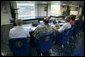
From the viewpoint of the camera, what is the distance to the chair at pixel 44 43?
2719 mm

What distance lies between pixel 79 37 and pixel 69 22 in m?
0.48

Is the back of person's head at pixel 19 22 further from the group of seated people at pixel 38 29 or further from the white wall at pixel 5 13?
the white wall at pixel 5 13

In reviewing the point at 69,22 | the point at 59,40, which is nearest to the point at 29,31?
the point at 59,40

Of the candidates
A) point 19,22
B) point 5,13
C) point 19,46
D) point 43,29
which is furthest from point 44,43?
point 5,13

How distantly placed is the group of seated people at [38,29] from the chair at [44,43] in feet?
0.29

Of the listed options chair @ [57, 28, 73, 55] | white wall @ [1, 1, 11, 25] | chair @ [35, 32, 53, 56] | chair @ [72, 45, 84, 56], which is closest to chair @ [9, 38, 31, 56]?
chair @ [35, 32, 53, 56]

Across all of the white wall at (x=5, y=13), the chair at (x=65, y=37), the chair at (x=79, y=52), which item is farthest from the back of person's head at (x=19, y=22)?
the chair at (x=79, y=52)

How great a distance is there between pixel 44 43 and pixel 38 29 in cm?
27

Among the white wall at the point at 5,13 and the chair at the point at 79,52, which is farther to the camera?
the chair at the point at 79,52

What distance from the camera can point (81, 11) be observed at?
249cm

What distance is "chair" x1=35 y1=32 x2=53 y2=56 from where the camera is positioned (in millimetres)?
2719

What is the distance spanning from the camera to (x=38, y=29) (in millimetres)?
2900

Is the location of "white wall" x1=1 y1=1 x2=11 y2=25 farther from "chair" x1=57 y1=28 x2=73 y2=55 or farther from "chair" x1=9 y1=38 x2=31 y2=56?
"chair" x1=57 y1=28 x2=73 y2=55

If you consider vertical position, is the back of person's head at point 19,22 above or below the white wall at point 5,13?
below
